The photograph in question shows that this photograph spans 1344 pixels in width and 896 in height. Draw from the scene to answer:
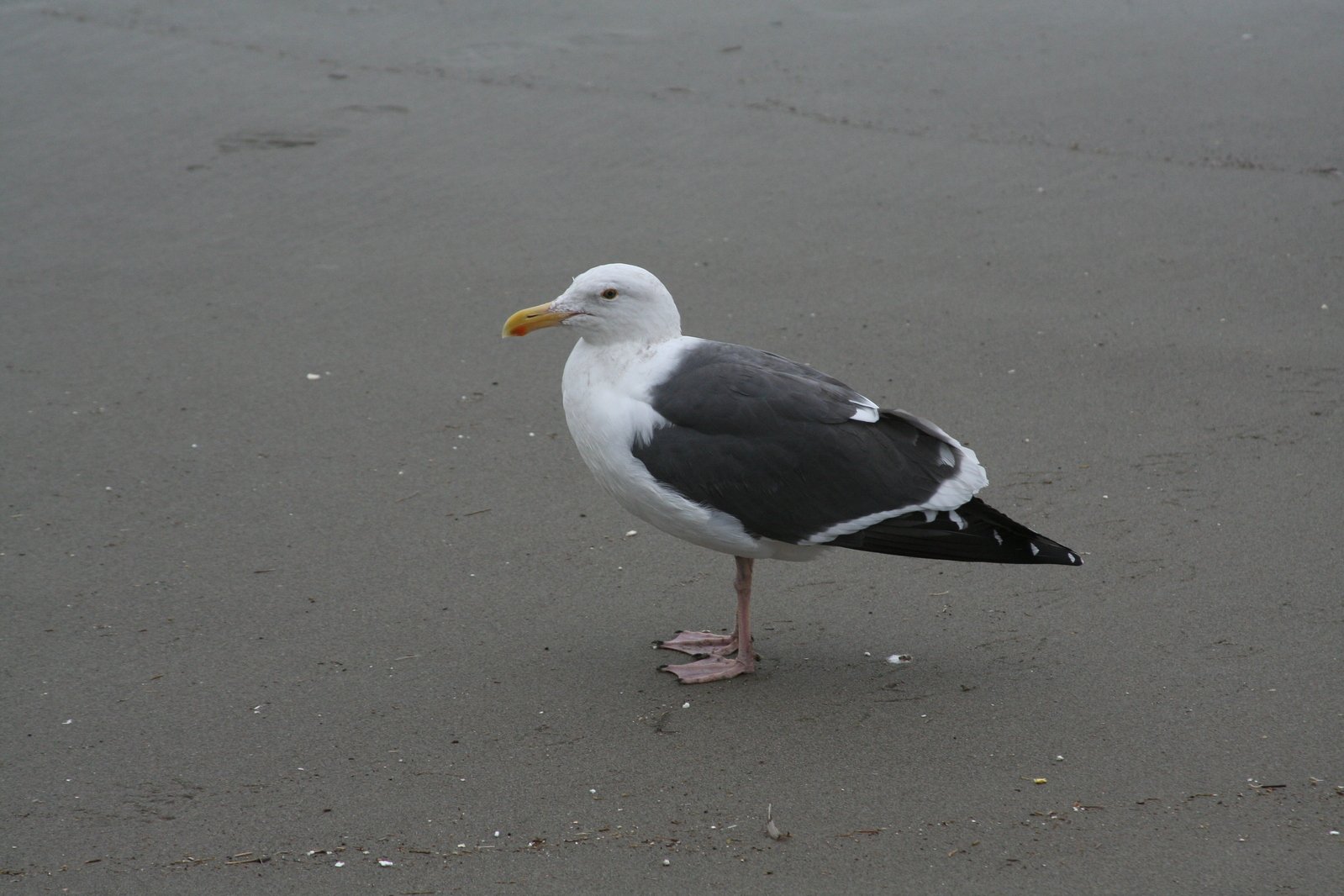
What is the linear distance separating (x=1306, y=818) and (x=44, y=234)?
6.12 metres

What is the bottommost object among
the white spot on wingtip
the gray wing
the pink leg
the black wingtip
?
the pink leg

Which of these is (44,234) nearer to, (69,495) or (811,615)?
(69,495)

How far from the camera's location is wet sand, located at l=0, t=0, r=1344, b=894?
3.26 meters

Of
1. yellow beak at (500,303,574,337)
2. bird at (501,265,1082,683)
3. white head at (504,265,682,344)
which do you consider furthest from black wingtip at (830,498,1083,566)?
yellow beak at (500,303,574,337)

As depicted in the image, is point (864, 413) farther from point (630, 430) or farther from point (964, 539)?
point (630, 430)

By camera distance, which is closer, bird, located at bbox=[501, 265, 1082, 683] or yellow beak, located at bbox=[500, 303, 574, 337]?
bird, located at bbox=[501, 265, 1082, 683]

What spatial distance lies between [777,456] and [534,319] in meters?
0.81

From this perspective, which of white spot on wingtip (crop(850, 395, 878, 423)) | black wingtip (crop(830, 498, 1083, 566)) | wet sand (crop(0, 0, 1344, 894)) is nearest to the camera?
wet sand (crop(0, 0, 1344, 894))

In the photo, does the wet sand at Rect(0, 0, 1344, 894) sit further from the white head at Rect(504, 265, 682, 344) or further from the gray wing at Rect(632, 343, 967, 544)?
the white head at Rect(504, 265, 682, 344)

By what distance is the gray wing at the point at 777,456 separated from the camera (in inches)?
144

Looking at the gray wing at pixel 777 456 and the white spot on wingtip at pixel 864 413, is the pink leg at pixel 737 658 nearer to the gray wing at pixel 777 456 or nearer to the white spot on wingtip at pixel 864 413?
the gray wing at pixel 777 456

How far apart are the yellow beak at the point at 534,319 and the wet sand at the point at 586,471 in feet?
2.89

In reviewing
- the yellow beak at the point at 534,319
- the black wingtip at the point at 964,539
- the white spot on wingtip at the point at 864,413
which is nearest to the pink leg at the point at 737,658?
the black wingtip at the point at 964,539

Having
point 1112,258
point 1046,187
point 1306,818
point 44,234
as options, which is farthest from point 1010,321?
point 44,234
